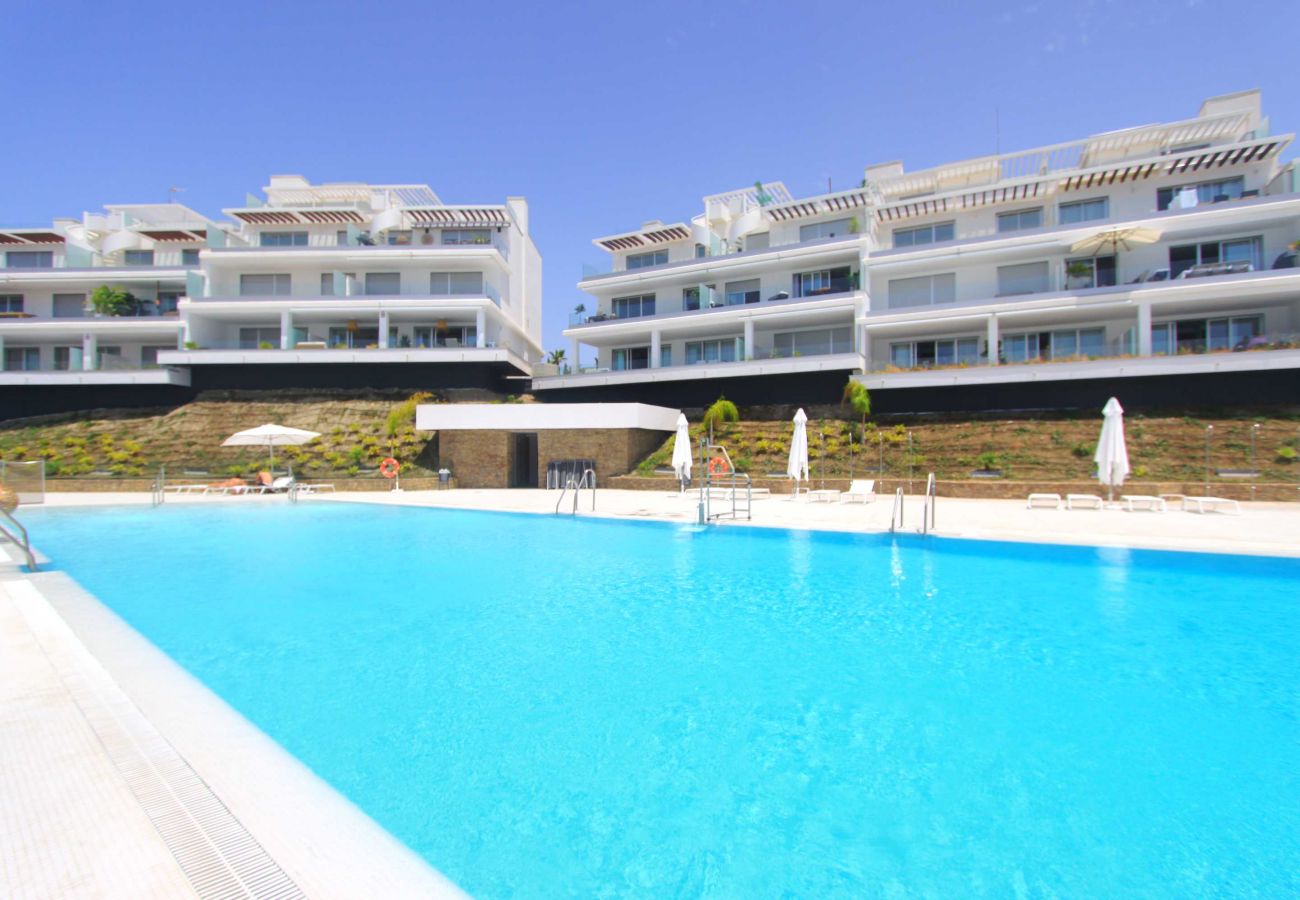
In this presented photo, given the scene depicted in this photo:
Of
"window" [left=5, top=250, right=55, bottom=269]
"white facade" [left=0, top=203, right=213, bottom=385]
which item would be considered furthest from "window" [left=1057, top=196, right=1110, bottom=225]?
"window" [left=5, top=250, right=55, bottom=269]

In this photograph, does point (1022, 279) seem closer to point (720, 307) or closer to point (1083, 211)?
point (1083, 211)

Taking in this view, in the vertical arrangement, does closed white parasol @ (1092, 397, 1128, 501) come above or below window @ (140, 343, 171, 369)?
below

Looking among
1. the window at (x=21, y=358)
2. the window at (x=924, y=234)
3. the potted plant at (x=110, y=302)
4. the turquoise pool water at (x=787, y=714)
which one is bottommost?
the turquoise pool water at (x=787, y=714)

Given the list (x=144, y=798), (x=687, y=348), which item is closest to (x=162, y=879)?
(x=144, y=798)

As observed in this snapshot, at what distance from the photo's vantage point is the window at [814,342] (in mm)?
29906

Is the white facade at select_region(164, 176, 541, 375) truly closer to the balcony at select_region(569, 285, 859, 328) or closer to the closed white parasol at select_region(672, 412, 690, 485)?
the balcony at select_region(569, 285, 859, 328)

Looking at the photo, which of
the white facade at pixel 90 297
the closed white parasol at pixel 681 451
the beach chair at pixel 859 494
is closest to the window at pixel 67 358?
the white facade at pixel 90 297

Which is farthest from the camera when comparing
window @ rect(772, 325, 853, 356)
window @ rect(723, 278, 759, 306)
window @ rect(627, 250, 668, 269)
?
window @ rect(627, 250, 668, 269)

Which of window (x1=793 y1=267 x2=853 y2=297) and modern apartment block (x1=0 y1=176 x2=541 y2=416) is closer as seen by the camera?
window (x1=793 y1=267 x2=853 y2=297)

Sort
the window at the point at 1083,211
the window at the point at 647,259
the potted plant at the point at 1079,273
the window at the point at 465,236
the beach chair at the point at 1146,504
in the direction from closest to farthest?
the beach chair at the point at 1146,504, the potted plant at the point at 1079,273, the window at the point at 1083,211, the window at the point at 647,259, the window at the point at 465,236

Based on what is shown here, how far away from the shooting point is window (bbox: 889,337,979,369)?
27922 mm

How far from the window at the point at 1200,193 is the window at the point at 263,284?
143 feet

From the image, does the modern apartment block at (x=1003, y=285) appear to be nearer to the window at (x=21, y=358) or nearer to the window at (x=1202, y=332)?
the window at (x=1202, y=332)

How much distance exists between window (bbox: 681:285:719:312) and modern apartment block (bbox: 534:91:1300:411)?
0.36 feet
